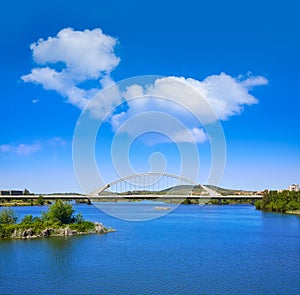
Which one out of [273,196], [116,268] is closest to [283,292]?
[116,268]

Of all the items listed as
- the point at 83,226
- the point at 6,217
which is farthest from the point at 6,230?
→ the point at 83,226

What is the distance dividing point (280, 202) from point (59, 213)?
24641 millimetres

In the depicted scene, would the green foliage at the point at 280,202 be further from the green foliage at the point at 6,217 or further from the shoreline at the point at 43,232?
the green foliage at the point at 6,217

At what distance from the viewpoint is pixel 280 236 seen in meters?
18.0

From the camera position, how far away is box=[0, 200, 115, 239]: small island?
1656 cm

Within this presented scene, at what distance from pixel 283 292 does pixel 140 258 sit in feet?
16.1

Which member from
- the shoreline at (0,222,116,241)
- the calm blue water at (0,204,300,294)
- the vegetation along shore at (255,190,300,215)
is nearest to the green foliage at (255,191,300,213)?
the vegetation along shore at (255,190,300,215)

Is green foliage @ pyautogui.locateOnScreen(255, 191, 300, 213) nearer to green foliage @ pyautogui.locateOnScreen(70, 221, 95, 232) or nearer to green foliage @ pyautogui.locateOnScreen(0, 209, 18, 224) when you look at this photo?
green foliage @ pyautogui.locateOnScreen(70, 221, 95, 232)

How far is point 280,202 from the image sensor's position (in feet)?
120

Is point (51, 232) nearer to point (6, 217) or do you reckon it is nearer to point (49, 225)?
point (49, 225)

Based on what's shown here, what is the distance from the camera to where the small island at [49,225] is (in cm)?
1656

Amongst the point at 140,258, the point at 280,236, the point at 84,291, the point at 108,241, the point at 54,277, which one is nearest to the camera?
the point at 84,291

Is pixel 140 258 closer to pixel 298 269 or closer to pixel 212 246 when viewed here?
pixel 212 246

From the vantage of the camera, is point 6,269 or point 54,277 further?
point 6,269
